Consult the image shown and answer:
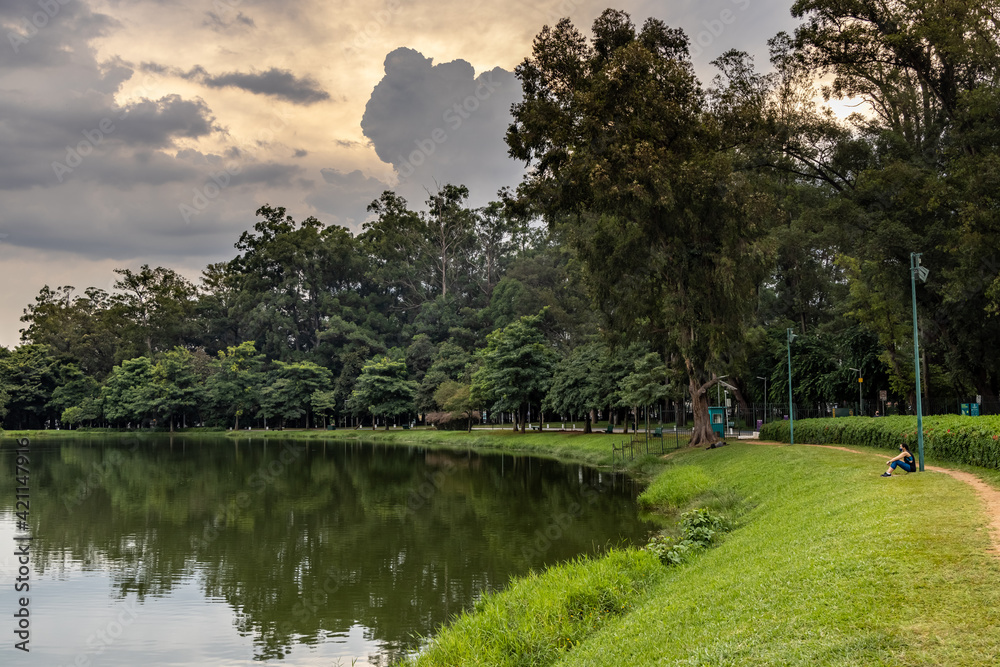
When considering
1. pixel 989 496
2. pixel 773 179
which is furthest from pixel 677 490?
pixel 773 179

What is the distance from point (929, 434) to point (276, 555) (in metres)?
21.1

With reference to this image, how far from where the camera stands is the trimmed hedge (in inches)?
811

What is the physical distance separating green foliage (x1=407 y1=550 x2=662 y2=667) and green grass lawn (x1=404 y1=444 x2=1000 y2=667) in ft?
0.11

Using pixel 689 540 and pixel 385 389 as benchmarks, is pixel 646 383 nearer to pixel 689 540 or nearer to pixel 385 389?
pixel 689 540

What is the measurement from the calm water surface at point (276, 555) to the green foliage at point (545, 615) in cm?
149

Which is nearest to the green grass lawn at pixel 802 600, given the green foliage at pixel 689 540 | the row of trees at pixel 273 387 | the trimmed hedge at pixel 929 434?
the green foliage at pixel 689 540

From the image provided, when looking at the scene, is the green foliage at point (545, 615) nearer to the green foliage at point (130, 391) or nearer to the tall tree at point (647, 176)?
the tall tree at point (647, 176)

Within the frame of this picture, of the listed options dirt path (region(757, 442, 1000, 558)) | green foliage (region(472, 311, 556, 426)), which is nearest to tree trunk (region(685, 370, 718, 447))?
dirt path (region(757, 442, 1000, 558))

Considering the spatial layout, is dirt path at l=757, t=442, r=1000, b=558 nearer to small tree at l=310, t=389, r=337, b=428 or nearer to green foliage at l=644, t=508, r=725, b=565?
green foliage at l=644, t=508, r=725, b=565

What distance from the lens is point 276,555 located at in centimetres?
2055

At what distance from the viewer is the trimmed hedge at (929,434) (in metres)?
20.6

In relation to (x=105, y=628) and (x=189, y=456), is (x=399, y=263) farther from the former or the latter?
(x=105, y=628)

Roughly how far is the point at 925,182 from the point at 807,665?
Answer: 99.7 feet

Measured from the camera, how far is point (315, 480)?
40844 mm
